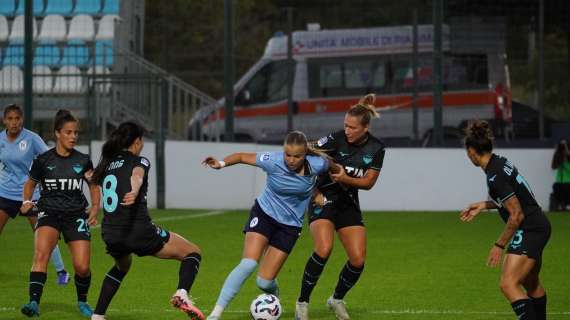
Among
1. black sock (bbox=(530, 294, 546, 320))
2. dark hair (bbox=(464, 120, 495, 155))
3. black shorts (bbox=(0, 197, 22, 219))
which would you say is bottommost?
black sock (bbox=(530, 294, 546, 320))

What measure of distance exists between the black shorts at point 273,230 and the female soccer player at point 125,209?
2.08ft

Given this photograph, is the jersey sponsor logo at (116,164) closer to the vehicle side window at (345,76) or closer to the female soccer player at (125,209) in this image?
the female soccer player at (125,209)

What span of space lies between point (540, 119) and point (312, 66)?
5947 millimetres

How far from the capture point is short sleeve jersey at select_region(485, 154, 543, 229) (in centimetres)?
930

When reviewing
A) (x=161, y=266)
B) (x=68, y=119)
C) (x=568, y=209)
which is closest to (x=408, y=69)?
(x=568, y=209)

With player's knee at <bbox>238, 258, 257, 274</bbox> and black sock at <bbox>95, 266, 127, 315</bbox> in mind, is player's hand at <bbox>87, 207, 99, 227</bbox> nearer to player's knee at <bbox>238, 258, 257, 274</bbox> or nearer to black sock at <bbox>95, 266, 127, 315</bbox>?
black sock at <bbox>95, 266, 127, 315</bbox>

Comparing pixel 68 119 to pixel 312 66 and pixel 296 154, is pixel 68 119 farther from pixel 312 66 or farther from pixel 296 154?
pixel 312 66

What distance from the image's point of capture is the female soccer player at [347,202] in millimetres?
10984

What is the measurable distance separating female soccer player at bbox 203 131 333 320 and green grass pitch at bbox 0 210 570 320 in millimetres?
951

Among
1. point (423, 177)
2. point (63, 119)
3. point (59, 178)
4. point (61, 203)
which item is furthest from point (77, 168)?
point (423, 177)

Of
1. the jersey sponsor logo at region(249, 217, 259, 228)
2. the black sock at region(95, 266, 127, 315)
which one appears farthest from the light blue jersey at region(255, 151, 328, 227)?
the black sock at region(95, 266, 127, 315)

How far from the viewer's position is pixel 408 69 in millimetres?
26406

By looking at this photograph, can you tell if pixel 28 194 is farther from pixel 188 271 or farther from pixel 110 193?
pixel 188 271

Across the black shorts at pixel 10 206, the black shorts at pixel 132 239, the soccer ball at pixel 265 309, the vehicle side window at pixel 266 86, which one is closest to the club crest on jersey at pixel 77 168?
the black shorts at pixel 132 239
